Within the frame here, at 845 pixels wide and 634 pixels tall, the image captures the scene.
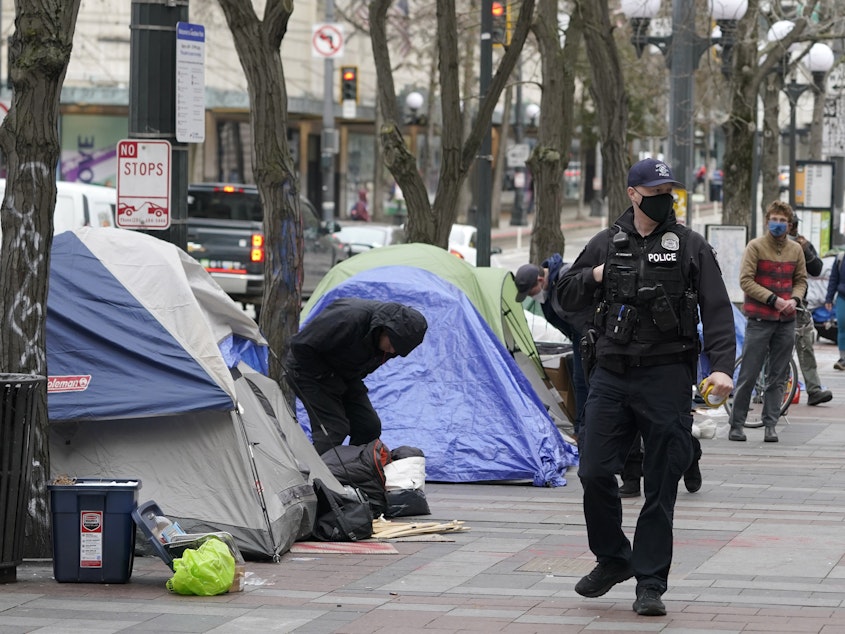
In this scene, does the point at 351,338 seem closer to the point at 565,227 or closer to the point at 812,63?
the point at 812,63

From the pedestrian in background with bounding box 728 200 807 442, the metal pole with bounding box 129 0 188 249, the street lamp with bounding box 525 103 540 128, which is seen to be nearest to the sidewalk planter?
the metal pole with bounding box 129 0 188 249

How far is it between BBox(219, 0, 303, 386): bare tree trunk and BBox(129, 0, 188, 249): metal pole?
193 cm

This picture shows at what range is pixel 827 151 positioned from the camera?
103 ft

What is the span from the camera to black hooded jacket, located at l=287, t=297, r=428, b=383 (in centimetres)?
960

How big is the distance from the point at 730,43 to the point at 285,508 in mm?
13705

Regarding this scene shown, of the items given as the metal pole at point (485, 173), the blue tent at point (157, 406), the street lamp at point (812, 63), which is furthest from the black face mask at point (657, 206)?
the street lamp at point (812, 63)

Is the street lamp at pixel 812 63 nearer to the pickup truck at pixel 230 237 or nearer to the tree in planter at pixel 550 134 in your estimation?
the tree in planter at pixel 550 134

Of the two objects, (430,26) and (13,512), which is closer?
(13,512)

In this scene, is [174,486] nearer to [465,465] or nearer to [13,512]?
[13,512]

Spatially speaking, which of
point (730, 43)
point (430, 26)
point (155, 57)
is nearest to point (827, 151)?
point (730, 43)

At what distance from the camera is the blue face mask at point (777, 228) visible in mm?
13133

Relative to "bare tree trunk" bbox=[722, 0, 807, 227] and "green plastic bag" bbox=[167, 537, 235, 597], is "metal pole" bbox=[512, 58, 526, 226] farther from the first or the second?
"green plastic bag" bbox=[167, 537, 235, 597]

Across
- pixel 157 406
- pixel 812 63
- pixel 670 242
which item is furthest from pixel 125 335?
pixel 812 63

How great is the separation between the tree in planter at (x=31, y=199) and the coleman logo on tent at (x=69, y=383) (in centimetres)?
43
